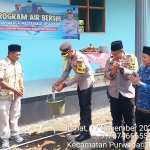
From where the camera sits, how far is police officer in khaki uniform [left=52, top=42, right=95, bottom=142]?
330 centimetres

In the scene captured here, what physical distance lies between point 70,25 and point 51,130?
340 cm

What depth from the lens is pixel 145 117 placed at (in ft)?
9.73

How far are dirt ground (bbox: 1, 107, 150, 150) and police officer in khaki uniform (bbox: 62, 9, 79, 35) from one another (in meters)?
2.54

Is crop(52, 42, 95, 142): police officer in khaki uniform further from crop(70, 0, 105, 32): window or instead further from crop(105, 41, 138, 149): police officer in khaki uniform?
crop(70, 0, 105, 32): window

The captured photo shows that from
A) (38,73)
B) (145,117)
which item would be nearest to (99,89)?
(38,73)

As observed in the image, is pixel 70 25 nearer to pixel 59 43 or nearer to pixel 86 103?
pixel 59 43

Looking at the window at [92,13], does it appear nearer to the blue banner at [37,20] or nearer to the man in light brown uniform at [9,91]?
the blue banner at [37,20]

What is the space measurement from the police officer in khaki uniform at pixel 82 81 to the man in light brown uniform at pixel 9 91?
0.69 metres

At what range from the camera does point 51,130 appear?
4234mm

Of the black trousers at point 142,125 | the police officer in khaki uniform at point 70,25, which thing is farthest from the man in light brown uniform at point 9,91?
the police officer in khaki uniform at point 70,25

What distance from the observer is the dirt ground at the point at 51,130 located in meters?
3.63

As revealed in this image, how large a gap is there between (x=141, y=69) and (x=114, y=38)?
14.7 ft

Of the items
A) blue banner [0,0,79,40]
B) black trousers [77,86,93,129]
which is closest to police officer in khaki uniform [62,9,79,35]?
blue banner [0,0,79,40]

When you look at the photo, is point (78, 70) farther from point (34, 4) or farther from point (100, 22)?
point (100, 22)
